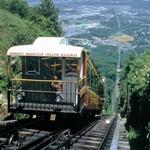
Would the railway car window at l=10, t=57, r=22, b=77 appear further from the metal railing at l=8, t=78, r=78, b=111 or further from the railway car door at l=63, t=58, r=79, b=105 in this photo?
the railway car door at l=63, t=58, r=79, b=105

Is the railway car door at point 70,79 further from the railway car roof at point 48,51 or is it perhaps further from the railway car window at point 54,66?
the railway car roof at point 48,51

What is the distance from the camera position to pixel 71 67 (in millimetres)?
21391

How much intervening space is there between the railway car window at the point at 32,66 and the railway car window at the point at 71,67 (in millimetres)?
1075

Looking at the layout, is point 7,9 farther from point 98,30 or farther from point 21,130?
point 21,130

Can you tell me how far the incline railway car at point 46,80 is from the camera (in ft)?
69.4

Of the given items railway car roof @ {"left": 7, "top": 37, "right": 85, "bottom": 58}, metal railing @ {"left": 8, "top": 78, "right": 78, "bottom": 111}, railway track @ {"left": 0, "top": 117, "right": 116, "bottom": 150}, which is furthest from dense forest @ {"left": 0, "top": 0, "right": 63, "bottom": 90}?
railway track @ {"left": 0, "top": 117, "right": 116, "bottom": 150}

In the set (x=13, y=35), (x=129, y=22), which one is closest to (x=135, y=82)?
(x=13, y=35)

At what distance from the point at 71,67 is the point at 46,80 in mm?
1036

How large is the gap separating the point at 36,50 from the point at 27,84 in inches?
51.1

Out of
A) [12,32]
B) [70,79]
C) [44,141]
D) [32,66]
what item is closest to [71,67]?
[70,79]

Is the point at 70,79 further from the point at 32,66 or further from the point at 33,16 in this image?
the point at 33,16

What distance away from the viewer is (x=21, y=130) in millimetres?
18281

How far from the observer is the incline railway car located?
21156 millimetres

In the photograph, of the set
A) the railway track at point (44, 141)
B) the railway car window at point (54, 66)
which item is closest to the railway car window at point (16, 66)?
the railway car window at point (54, 66)
